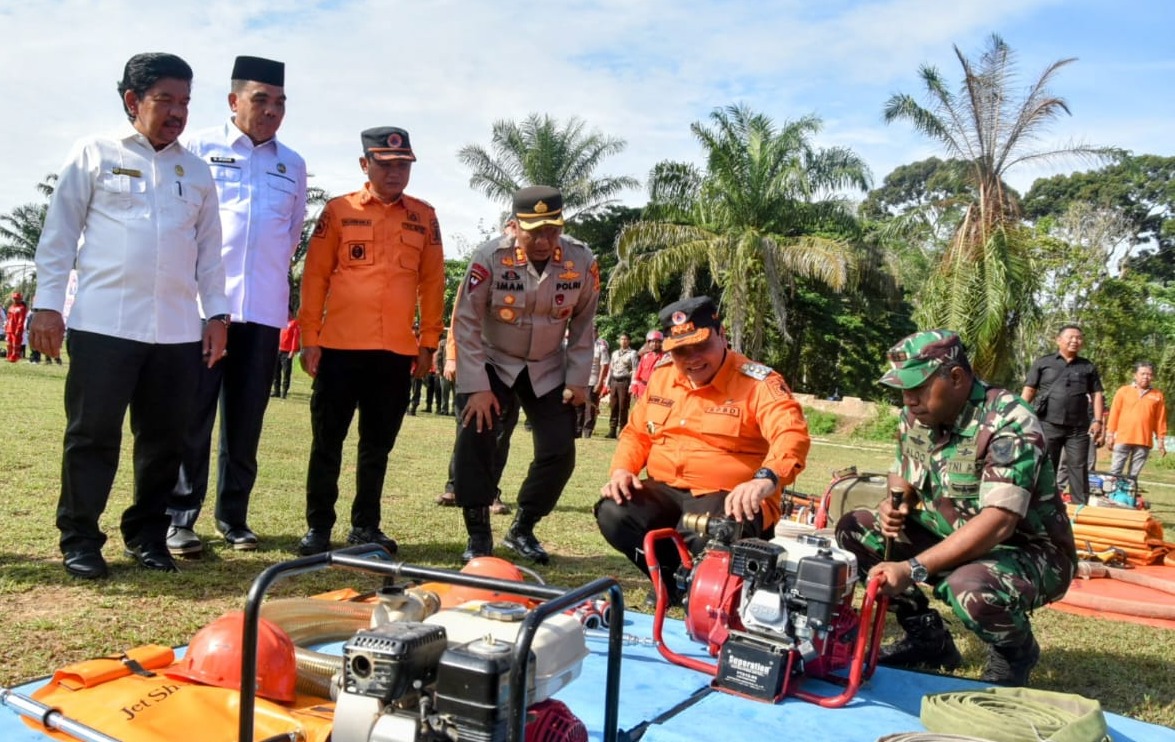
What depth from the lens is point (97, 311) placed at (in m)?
4.31

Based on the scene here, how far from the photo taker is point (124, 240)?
4.38 m

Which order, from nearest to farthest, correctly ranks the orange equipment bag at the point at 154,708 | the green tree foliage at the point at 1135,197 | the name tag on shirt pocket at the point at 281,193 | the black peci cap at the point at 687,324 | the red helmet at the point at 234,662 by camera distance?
the orange equipment bag at the point at 154,708, the red helmet at the point at 234,662, the black peci cap at the point at 687,324, the name tag on shirt pocket at the point at 281,193, the green tree foliage at the point at 1135,197

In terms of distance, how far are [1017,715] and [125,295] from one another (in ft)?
12.9

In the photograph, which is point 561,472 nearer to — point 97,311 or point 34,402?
point 97,311

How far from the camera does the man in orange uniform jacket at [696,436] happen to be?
4.41 m

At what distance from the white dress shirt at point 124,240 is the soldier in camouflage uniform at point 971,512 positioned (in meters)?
3.20

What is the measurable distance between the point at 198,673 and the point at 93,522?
1896mm

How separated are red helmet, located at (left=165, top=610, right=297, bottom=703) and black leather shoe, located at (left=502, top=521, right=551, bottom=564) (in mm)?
2707

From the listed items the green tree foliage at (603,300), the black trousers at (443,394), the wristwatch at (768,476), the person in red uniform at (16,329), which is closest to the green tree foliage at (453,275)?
the green tree foliage at (603,300)

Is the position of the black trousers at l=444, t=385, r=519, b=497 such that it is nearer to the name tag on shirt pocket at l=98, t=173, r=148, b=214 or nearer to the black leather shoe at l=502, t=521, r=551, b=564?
the black leather shoe at l=502, t=521, r=551, b=564

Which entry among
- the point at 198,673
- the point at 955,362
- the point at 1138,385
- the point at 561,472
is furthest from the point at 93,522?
the point at 1138,385

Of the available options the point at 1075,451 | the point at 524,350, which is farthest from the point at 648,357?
the point at 524,350

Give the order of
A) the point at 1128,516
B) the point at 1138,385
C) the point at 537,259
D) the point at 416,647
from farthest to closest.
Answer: the point at 1138,385 < the point at 1128,516 < the point at 537,259 < the point at 416,647

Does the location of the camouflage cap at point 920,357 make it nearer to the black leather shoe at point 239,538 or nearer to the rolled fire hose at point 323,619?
the rolled fire hose at point 323,619
